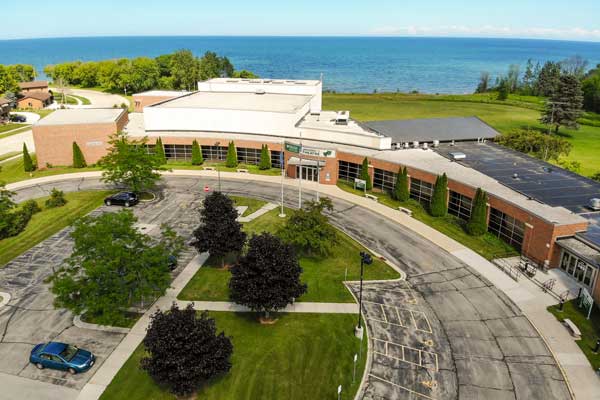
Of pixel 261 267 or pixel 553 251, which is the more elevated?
pixel 261 267

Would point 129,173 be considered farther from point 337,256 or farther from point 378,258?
point 378,258

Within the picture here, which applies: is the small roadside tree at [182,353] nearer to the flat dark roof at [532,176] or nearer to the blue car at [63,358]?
the blue car at [63,358]

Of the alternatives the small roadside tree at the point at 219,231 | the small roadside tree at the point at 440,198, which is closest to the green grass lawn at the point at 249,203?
the small roadside tree at the point at 219,231

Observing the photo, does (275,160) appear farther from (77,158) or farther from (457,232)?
(457,232)

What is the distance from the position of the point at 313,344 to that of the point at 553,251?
2357 cm

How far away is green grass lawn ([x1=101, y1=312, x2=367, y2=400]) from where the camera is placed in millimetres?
24688

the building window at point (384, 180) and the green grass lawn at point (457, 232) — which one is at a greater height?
the building window at point (384, 180)

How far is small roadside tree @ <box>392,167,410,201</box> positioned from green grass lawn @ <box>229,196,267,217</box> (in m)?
16.4

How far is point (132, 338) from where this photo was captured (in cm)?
2919

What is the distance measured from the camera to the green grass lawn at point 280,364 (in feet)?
81.0

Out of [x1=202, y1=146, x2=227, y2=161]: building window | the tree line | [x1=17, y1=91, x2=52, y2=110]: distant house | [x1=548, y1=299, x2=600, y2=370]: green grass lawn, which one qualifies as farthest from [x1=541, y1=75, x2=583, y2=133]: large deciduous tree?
[x1=17, y1=91, x2=52, y2=110]: distant house

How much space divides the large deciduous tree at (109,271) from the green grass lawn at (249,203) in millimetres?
20490

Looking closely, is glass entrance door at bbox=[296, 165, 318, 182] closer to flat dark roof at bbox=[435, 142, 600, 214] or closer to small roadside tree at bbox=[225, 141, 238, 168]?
small roadside tree at bbox=[225, 141, 238, 168]

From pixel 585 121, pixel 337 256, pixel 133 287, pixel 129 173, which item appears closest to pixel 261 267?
pixel 133 287
